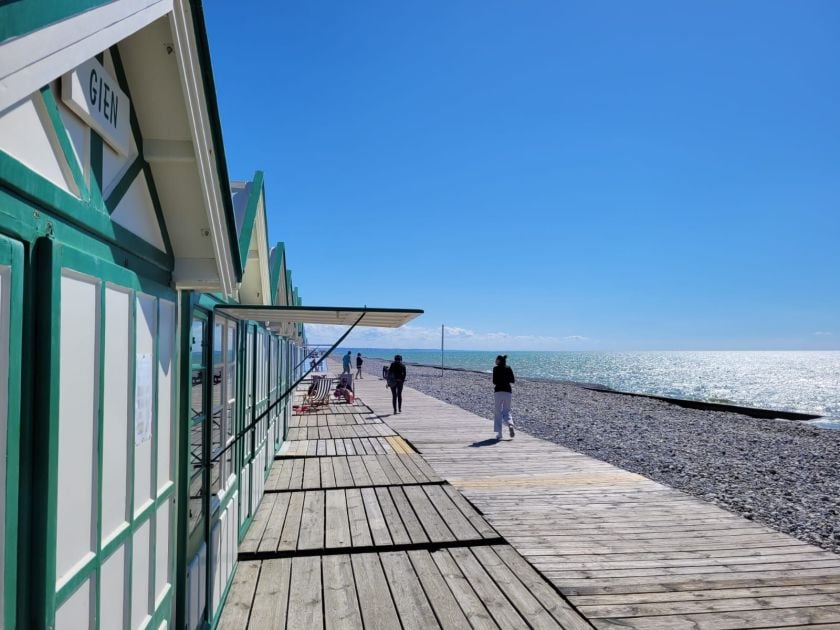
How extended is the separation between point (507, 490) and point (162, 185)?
238 inches

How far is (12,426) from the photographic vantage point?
145cm

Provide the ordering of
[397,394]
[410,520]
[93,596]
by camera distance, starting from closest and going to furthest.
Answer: [93,596] < [410,520] < [397,394]

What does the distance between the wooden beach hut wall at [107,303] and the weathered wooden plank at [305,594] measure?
0.65 m

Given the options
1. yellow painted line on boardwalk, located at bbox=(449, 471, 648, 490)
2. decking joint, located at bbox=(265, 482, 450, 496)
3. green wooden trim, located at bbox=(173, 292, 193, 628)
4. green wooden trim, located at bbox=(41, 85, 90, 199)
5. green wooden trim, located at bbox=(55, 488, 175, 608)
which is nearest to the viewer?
green wooden trim, located at bbox=(41, 85, 90, 199)

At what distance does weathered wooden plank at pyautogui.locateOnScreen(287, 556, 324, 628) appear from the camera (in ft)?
12.8

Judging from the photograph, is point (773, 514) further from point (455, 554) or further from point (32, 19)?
point (32, 19)

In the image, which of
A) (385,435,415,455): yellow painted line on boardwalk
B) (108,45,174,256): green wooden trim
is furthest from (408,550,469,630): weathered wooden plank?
(385,435,415,455): yellow painted line on boardwalk

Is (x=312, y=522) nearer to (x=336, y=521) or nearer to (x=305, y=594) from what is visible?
(x=336, y=521)

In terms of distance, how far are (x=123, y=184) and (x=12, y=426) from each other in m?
1.28

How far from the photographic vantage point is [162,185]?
275 centimetres

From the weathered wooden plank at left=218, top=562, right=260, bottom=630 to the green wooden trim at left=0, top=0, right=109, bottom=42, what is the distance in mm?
3959

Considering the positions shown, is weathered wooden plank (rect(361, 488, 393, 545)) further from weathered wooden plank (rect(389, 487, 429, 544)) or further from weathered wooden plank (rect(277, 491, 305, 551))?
weathered wooden plank (rect(277, 491, 305, 551))

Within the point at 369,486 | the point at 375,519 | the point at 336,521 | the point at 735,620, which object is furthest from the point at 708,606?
the point at 369,486

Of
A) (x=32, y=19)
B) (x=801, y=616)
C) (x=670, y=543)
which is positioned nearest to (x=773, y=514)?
(x=670, y=543)
